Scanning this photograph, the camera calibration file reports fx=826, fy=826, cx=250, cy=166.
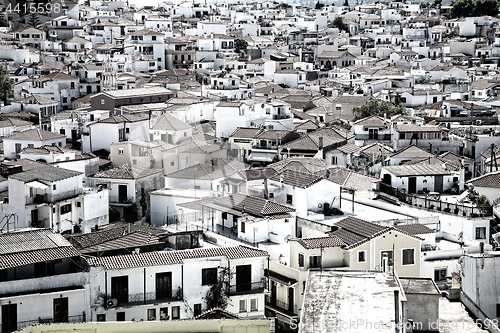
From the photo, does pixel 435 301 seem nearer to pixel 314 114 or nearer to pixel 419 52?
pixel 314 114

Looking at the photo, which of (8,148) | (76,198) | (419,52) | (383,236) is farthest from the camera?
(419,52)

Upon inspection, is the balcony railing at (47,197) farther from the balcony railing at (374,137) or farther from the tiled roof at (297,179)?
the balcony railing at (374,137)

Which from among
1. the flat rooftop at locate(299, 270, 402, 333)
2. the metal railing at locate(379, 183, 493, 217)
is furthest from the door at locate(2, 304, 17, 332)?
the metal railing at locate(379, 183, 493, 217)

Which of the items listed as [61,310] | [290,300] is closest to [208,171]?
[290,300]

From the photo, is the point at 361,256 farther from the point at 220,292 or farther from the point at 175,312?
the point at 175,312

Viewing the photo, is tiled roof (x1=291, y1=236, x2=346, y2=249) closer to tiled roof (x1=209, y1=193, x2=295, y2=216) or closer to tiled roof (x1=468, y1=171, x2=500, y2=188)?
tiled roof (x1=209, y1=193, x2=295, y2=216)

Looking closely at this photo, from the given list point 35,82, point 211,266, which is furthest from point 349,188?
point 35,82

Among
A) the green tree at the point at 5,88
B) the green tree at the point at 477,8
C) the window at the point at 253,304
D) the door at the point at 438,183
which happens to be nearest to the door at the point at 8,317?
the window at the point at 253,304
